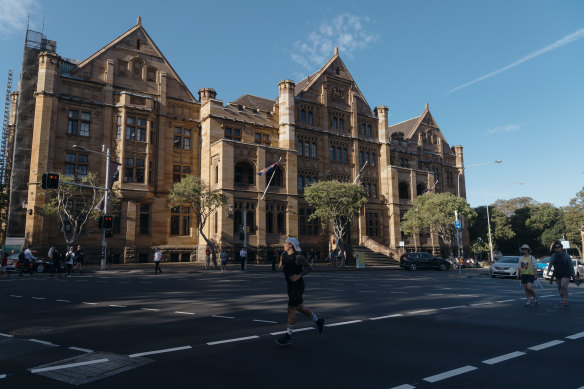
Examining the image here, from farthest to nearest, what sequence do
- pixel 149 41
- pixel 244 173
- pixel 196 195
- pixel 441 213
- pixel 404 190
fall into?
1. pixel 404 190
2. pixel 441 213
3. pixel 244 173
4. pixel 149 41
5. pixel 196 195

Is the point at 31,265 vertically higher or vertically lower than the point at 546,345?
higher

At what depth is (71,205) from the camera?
105ft

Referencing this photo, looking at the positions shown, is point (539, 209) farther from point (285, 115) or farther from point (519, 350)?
point (519, 350)

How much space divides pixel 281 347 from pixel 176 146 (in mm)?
34502

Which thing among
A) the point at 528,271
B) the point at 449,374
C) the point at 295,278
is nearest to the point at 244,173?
the point at 528,271

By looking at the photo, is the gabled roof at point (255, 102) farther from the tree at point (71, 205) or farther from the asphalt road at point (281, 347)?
the asphalt road at point (281, 347)

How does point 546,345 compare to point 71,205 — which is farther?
point 71,205

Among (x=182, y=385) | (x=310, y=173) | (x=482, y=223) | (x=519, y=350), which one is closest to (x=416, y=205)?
(x=310, y=173)

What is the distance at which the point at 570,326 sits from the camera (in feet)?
26.6

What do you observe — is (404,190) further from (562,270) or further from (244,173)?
(562,270)

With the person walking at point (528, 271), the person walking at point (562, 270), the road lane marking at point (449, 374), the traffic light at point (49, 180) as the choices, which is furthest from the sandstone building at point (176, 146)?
the road lane marking at point (449, 374)

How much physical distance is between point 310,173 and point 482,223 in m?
41.7

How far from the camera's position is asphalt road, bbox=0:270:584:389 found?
468 centimetres

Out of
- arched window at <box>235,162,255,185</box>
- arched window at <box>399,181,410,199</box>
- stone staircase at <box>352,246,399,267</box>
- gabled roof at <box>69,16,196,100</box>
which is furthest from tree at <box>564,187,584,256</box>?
gabled roof at <box>69,16,196,100</box>
